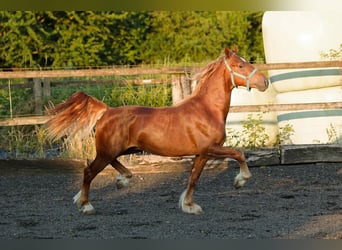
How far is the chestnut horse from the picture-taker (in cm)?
737

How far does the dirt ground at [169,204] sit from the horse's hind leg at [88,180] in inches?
3.9

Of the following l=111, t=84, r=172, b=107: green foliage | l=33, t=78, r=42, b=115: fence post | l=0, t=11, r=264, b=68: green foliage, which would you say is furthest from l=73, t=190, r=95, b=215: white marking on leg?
l=0, t=11, r=264, b=68: green foliage

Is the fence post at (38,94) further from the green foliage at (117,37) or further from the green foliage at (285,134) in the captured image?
the green foliage at (117,37)

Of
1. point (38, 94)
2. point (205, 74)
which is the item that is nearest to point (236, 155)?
point (205, 74)

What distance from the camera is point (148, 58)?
98.0 ft

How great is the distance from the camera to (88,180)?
745 cm

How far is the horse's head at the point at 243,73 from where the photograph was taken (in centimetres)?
736

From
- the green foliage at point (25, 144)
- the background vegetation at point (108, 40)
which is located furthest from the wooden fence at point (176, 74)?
the background vegetation at point (108, 40)

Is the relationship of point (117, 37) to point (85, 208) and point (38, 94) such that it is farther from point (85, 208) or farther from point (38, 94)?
point (85, 208)

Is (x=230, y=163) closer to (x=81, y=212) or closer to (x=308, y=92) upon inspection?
(x=308, y=92)

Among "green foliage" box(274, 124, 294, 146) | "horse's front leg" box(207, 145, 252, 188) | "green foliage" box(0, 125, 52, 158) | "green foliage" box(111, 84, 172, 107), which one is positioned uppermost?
"horse's front leg" box(207, 145, 252, 188)

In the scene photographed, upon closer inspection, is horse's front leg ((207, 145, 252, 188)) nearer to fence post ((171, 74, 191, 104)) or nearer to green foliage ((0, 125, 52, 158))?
fence post ((171, 74, 191, 104))

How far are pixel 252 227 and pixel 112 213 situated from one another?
1.57 meters

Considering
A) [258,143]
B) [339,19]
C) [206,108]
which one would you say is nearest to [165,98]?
[258,143]
